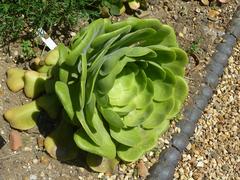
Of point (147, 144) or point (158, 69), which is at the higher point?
point (158, 69)

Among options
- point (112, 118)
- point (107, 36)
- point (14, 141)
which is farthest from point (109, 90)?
point (14, 141)

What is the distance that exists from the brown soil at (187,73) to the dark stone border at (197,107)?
35mm

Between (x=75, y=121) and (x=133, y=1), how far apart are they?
38.0 inches

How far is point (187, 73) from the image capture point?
309 cm

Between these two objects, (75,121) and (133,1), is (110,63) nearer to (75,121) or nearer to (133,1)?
(75,121)

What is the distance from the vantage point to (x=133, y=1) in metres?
3.06

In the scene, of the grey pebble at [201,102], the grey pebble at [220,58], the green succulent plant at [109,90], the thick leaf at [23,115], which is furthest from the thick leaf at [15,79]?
the grey pebble at [220,58]

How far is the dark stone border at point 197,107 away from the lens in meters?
2.75

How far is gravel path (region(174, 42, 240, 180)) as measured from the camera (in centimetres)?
289

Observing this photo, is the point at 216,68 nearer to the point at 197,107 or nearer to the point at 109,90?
the point at 197,107

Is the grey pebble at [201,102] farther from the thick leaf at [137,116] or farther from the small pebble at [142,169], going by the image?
the thick leaf at [137,116]

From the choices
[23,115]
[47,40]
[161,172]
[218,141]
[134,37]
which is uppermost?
[134,37]

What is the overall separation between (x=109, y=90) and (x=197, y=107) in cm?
89

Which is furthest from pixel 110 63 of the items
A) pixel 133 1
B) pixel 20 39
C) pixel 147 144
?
pixel 133 1
